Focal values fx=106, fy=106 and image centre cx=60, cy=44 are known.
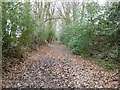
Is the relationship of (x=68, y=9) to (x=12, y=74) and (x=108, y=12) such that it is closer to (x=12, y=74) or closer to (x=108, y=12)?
(x=108, y=12)

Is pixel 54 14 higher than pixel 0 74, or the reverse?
pixel 54 14

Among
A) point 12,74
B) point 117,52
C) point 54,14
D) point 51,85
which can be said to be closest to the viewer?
point 51,85

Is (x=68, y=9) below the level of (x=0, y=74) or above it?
above

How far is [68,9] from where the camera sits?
15312 mm

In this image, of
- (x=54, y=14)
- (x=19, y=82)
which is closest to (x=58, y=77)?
(x=19, y=82)

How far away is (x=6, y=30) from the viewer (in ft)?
12.6

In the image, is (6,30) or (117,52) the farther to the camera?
(6,30)

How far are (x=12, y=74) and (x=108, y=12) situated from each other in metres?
4.08

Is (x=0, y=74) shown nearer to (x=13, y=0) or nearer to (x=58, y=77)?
(x=58, y=77)

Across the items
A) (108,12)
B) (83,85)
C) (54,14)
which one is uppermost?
(54,14)

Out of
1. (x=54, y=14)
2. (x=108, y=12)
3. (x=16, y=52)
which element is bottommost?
(x=16, y=52)

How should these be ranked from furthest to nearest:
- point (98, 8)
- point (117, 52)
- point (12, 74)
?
point (98, 8)
point (12, 74)
point (117, 52)

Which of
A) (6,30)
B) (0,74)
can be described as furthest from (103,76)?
(6,30)

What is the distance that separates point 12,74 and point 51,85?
1596mm
